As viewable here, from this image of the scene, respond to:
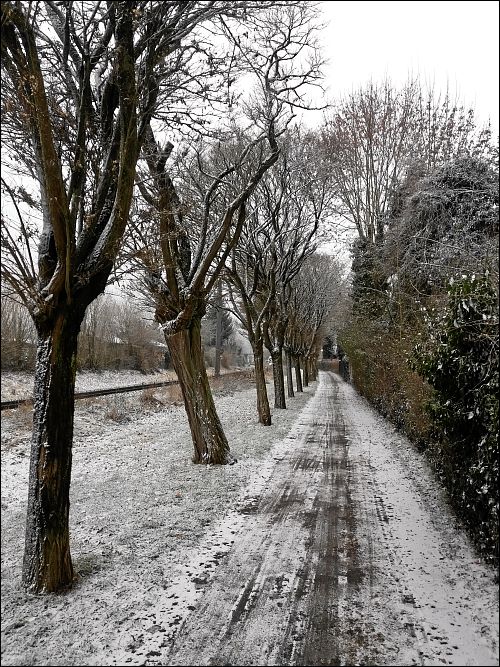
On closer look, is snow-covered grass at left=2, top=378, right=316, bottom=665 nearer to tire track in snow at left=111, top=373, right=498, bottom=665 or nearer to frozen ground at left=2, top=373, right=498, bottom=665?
frozen ground at left=2, top=373, right=498, bottom=665

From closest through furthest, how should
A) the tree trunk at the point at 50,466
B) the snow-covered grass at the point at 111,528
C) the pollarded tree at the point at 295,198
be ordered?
1. the snow-covered grass at the point at 111,528
2. the tree trunk at the point at 50,466
3. the pollarded tree at the point at 295,198

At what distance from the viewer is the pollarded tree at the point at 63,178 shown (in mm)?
4020

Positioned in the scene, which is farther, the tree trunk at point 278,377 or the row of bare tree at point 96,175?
the tree trunk at point 278,377

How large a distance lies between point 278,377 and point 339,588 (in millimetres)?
13694

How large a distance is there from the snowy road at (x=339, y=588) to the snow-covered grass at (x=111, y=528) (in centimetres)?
36

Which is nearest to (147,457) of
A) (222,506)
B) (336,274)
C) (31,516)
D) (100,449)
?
(100,449)

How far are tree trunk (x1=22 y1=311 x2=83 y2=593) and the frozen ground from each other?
0.72 ft

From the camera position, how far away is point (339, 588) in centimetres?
410

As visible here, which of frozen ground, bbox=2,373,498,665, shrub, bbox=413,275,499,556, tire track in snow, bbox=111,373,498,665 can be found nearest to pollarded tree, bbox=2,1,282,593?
frozen ground, bbox=2,373,498,665

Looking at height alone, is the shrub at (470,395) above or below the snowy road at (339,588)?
above

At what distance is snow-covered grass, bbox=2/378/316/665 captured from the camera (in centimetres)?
338

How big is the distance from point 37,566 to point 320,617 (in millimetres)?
2319

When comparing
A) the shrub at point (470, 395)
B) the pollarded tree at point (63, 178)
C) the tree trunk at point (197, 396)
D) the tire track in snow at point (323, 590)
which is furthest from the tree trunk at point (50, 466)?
the tree trunk at point (197, 396)

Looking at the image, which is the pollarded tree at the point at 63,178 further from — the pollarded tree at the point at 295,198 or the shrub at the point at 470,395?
the pollarded tree at the point at 295,198
